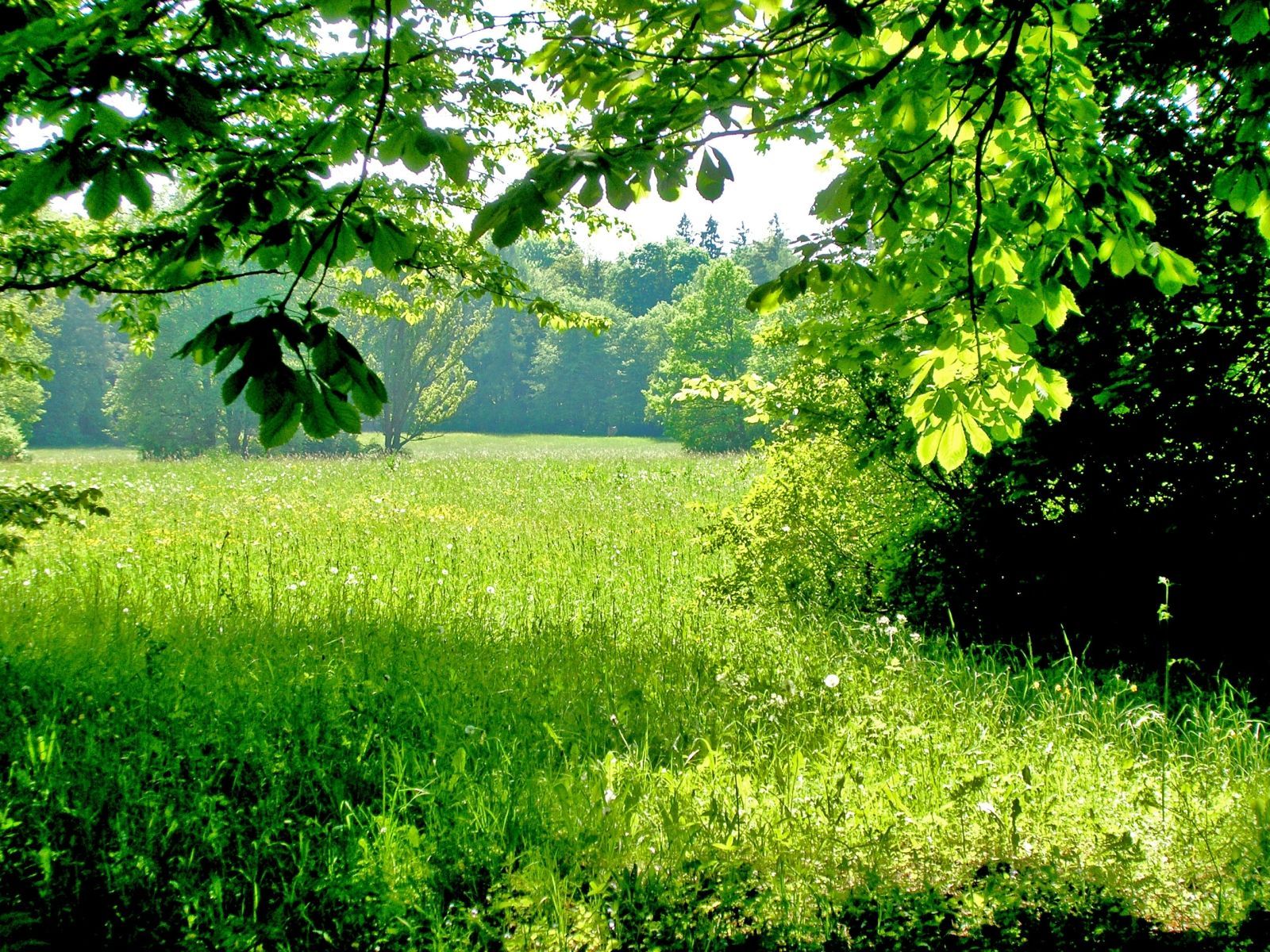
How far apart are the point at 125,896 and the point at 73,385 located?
69.7 metres

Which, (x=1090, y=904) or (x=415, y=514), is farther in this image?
(x=415, y=514)

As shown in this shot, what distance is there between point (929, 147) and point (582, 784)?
3298mm

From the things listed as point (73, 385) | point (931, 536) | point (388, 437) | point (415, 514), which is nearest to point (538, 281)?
point (73, 385)

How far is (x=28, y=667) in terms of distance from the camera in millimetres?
4570

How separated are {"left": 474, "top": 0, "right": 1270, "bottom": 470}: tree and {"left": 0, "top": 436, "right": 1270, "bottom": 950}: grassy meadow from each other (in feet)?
5.18

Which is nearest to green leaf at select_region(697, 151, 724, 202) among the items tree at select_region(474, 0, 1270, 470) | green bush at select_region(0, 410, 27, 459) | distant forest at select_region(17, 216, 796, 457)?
tree at select_region(474, 0, 1270, 470)

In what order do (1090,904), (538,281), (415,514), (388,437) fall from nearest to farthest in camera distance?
1. (1090,904)
2. (415,514)
3. (388,437)
4. (538,281)

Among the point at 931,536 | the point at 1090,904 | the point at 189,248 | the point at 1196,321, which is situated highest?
the point at 1196,321

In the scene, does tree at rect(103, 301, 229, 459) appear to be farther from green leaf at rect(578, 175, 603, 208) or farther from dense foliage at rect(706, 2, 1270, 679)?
green leaf at rect(578, 175, 603, 208)

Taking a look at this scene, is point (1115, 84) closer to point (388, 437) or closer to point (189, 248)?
point (189, 248)

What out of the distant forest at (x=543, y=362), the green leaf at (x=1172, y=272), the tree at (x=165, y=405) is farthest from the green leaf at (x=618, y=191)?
the tree at (x=165, y=405)

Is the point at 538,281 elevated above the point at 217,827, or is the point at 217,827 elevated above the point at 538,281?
the point at 538,281

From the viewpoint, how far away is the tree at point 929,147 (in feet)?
7.59

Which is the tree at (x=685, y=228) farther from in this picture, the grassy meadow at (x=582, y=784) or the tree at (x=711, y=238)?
the grassy meadow at (x=582, y=784)
